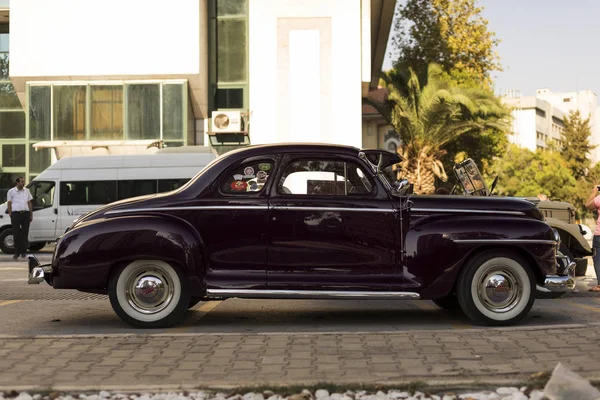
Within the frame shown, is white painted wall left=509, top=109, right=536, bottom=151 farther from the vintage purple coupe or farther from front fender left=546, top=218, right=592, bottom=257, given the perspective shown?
the vintage purple coupe

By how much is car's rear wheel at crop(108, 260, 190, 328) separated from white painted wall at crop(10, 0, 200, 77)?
25.3 meters

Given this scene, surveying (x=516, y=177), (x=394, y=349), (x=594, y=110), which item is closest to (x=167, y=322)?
(x=394, y=349)

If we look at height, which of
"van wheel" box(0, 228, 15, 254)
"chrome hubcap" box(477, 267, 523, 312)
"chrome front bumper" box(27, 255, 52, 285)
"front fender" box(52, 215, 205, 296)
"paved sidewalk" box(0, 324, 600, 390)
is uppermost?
"front fender" box(52, 215, 205, 296)

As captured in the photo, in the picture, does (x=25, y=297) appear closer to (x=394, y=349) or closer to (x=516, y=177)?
(x=394, y=349)

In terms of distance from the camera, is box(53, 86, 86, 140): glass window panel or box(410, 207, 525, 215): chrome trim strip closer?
box(410, 207, 525, 215): chrome trim strip

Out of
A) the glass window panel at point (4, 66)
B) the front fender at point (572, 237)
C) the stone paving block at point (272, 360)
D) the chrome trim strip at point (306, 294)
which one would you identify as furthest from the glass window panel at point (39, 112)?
the stone paving block at point (272, 360)

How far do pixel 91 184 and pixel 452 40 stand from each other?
24900 mm

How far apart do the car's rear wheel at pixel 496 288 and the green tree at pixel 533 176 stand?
8463cm

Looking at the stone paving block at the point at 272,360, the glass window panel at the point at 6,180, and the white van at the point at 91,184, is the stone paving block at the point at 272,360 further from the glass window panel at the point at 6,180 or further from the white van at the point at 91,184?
the glass window panel at the point at 6,180

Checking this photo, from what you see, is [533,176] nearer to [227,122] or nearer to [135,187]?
[227,122]

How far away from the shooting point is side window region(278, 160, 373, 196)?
801cm

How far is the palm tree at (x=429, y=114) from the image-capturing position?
108ft

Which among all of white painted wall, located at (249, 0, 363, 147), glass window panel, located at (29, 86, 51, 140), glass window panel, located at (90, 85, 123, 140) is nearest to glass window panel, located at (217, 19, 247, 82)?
white painted wall, located at (249, 0, 363, 147)

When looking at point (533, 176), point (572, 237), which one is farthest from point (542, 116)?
point (572, 237)
